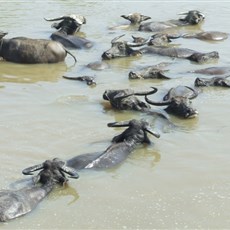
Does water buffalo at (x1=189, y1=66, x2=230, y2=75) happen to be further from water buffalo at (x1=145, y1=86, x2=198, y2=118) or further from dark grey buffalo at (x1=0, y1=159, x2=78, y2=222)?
dark grey buffalo at (x1=0, y1=159, x2=78, y2=222)

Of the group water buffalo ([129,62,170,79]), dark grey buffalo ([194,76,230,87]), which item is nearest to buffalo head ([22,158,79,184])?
dark grey buffalo ([194,76,230,87])

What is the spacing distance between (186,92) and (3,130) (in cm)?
305

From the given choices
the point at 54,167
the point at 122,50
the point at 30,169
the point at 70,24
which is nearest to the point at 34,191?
the point at 30,169

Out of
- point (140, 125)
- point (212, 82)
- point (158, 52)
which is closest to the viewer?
point (140, 125)

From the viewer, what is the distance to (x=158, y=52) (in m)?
11.2

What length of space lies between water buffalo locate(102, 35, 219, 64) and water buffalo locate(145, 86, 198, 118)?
2561mm

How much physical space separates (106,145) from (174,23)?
9185mm

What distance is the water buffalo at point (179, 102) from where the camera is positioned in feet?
24.1

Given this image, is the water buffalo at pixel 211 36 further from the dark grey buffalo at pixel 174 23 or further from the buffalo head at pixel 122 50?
the buffalo head at pixel 122 50

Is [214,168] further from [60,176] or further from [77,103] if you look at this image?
[77,103]

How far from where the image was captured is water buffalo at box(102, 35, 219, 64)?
1068 centimetres

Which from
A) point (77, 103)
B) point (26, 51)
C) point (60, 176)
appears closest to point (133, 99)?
point (77, 103)

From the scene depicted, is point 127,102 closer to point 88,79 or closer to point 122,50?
point 88,79

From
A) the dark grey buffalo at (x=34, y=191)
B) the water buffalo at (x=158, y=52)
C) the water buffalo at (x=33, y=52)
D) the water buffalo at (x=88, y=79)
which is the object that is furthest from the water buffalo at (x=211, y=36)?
the dark grey buffalo at (x=34, y=191)
